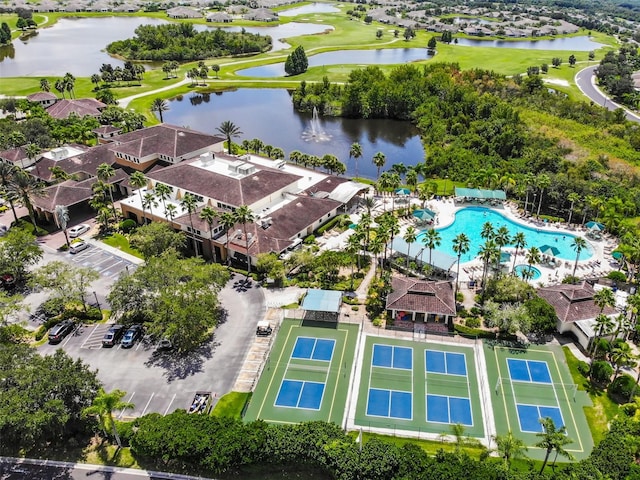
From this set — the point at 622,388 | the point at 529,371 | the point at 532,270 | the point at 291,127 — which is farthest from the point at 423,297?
the point at 291,127

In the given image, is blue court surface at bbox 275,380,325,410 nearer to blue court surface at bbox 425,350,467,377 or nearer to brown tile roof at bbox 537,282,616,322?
blue court surface at bbox 425,350,467,377

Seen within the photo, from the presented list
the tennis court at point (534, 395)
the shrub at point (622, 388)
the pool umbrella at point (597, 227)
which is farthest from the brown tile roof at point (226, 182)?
the shrub at point (622, 388)

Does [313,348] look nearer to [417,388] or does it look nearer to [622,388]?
[417,388]

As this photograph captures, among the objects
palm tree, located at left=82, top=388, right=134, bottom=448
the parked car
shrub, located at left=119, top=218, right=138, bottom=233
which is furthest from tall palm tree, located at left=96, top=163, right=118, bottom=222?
palm tree, located at left=82, top=388, right=134, bottom=448

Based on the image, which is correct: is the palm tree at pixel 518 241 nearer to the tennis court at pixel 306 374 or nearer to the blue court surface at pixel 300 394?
the tennis court at pixel 306 374

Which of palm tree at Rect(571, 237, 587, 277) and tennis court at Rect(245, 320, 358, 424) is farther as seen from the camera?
palm tree at Rect(571, 237, 587, 277)

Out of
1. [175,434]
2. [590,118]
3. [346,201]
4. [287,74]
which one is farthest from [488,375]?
[287,74]
